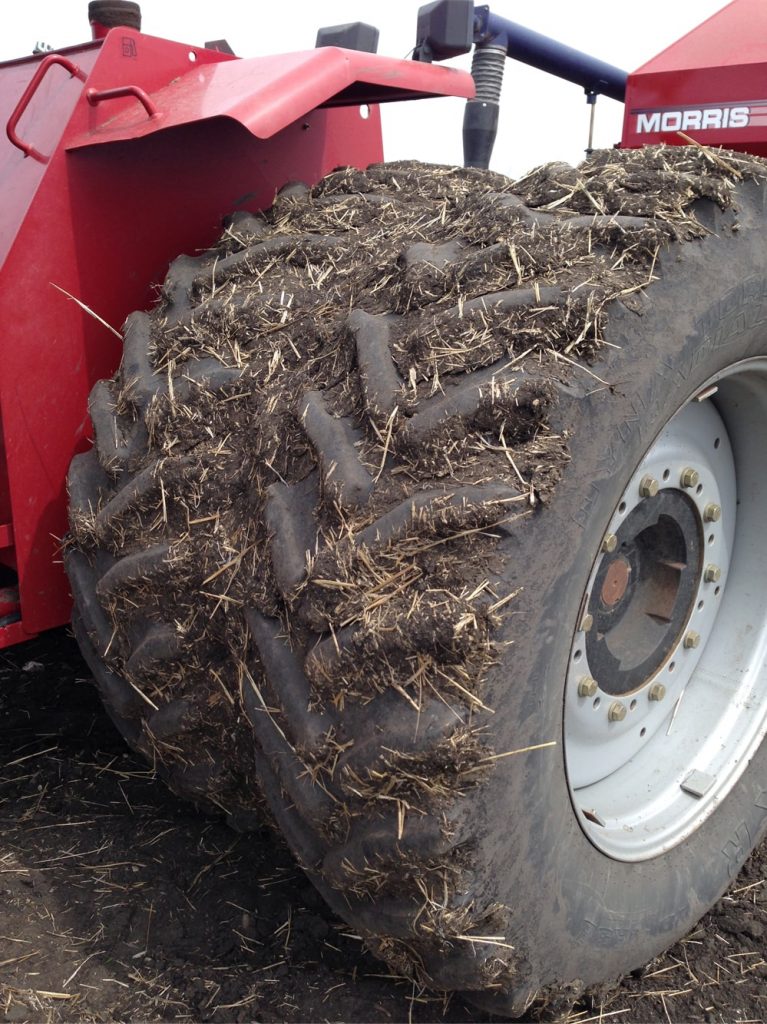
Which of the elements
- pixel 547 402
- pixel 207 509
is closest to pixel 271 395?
pixel 207 509

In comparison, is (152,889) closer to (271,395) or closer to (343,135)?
(271,395)

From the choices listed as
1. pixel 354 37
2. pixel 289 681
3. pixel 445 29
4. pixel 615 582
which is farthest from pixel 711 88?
pixel 289 681

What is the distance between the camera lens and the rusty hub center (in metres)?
1.92

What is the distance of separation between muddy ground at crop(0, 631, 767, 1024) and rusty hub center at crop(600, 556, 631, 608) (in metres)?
0.70

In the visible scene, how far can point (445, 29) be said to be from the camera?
2.54 metres

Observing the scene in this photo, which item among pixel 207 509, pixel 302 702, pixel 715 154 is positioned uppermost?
pixel 715 154

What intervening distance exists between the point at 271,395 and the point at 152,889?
40.0 inches

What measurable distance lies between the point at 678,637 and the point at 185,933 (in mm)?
1153

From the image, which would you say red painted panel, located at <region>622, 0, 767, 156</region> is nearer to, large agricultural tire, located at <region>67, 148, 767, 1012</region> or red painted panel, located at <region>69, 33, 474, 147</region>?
red painted panel, located at <region>69, 33, 474, 147</region>

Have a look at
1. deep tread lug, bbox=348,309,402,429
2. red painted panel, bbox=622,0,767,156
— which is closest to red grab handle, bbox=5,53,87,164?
deep tread lug, bbox=348,309,402,429

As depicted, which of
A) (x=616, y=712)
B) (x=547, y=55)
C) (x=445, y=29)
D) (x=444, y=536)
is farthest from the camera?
(x=547, y=55)

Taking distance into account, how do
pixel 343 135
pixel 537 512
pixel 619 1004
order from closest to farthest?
pixel 537 512, pixel 619 1004, pixel 343 135

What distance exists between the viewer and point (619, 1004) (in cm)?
186

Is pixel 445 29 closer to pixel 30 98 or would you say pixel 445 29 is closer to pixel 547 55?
pixel 30 98
